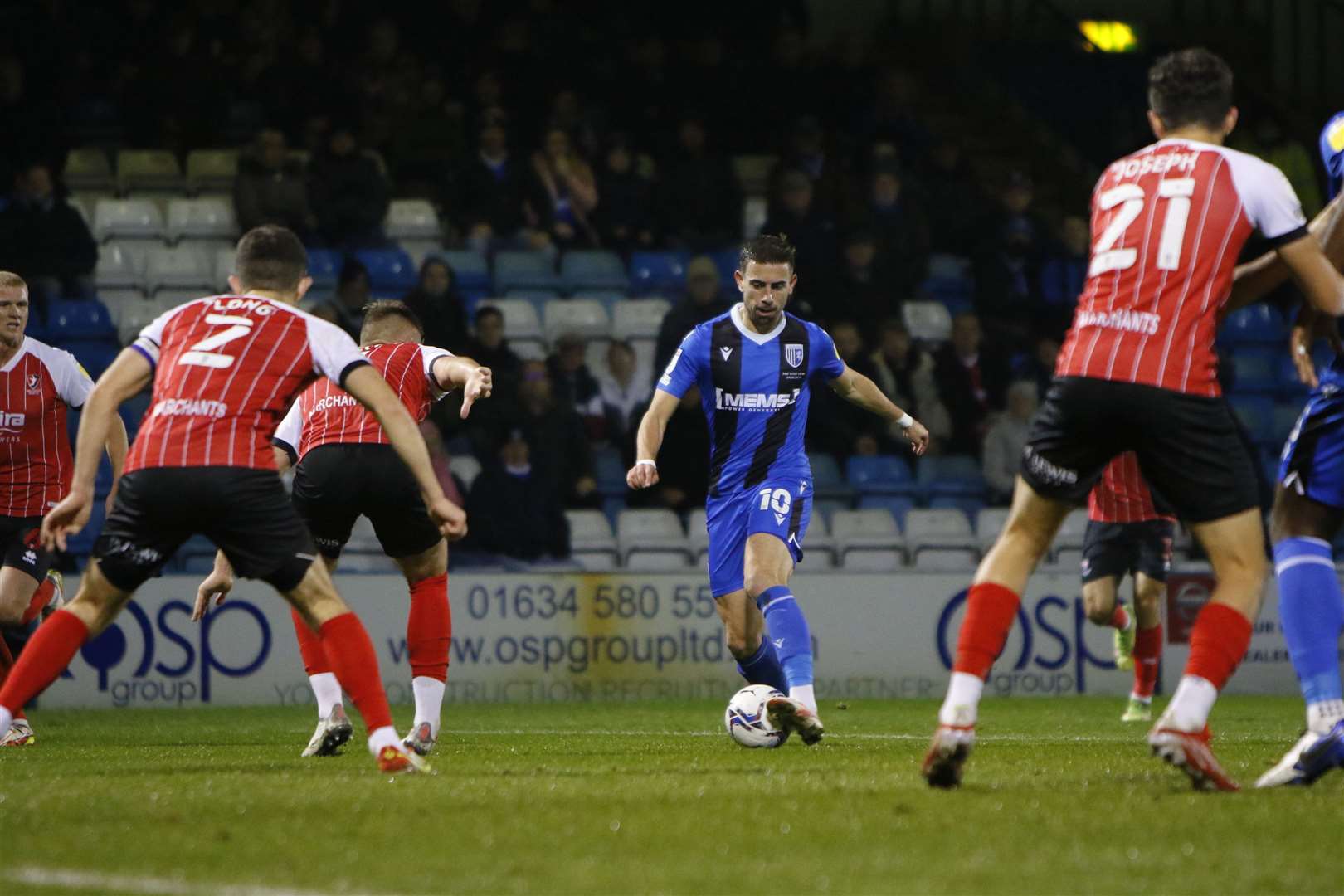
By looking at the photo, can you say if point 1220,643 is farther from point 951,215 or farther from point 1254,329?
point 1254,329

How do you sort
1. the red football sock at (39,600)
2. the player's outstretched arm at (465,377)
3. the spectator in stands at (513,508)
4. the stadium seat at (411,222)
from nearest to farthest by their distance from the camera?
the player's outstretched arm at (465,377) → the red football sock at (39,600) → the spectator in stands at (513,508) → the stadium seat at (411,222)

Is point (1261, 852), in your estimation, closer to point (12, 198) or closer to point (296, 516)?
point (296, 516)

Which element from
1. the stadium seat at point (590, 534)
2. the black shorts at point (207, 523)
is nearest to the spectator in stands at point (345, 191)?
the stadium seat at point (590, 534)

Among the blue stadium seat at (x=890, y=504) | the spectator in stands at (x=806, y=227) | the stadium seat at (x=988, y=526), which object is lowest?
the stadium seat at (x=988, y=526)

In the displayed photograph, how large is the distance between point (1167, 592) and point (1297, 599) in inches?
349

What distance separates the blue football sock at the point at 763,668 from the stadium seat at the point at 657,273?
8659 mm

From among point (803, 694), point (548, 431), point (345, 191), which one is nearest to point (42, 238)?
point (345, 191)

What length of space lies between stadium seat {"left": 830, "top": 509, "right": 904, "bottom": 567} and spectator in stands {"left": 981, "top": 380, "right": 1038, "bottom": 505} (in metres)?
1.05

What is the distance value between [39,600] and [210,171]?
8.53m

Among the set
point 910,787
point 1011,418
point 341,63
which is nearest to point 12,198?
point 341,63

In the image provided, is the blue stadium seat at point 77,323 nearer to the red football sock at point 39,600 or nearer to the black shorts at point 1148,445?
the red football sock at point 39,600

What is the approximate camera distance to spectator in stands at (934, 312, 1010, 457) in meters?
16.4

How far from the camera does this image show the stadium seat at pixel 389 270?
16.4 m

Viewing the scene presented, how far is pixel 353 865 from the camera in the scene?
4660 millimetres
